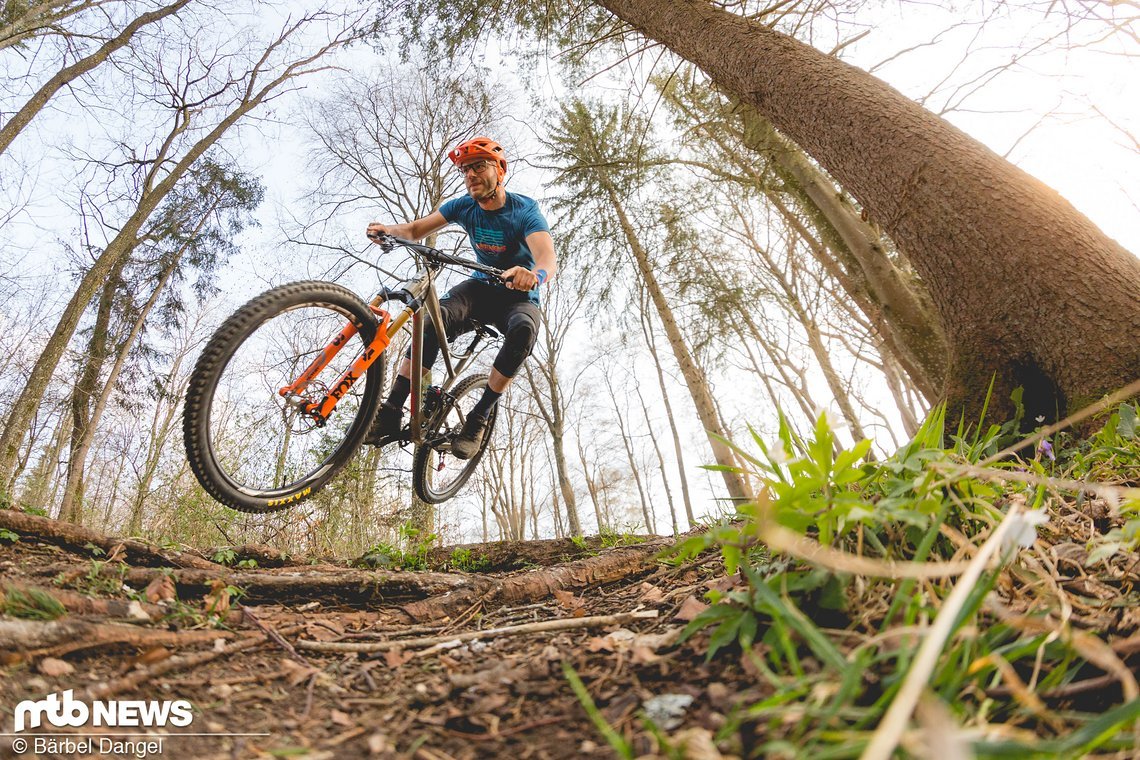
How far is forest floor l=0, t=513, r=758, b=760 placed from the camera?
0.90 m

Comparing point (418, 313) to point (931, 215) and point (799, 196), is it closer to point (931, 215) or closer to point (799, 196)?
point (931, 215)

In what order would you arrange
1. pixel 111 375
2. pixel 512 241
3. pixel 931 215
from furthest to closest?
1. pixel 111 375
2. pixel 512 241
3. pixel 931 215

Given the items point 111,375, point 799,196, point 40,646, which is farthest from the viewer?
point 111,375

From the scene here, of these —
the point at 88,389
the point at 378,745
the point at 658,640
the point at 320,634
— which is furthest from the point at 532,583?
the point at 88,389

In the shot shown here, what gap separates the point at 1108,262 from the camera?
2260 millimetres

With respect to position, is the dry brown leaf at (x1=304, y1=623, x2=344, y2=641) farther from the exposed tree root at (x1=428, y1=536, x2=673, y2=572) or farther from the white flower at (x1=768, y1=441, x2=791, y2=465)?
the exposed tree root at (x1=428, y1=536, x2=673, y2=572)

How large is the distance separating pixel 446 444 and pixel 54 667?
9.45 feet

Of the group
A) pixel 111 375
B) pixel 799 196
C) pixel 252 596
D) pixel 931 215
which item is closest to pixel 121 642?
pixel 252 596

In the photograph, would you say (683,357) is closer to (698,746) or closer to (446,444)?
(446,444)

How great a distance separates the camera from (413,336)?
3.25 m

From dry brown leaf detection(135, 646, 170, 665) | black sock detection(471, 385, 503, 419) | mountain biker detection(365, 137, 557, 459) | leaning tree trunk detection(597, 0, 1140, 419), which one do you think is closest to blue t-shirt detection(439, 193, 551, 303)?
mountain biker detection(365, 137, 557, 459)

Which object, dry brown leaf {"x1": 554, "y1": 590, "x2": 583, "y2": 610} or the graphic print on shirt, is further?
the graphic print on shirt

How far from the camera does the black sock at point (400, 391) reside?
3363 mm

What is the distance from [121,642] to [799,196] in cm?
631
